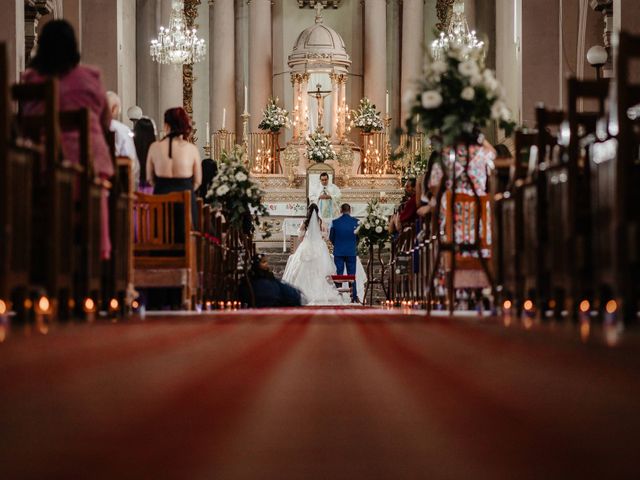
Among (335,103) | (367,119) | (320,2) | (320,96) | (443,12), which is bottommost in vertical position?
(367,119)

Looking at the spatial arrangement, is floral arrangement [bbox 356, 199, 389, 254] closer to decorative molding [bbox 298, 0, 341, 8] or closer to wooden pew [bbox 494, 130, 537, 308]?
wooden pew [bbox 494, 130, 537, 308]

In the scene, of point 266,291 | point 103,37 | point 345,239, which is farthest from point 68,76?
point 103,37

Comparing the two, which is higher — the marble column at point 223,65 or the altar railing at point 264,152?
the marble column at point 223,65

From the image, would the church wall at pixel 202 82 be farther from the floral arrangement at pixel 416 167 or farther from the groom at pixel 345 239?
the groom at pixel 345 239

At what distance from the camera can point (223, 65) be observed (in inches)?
1217

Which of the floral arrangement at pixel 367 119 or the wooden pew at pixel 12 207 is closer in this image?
the wooden pew at pixel 12 207

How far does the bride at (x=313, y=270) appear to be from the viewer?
2231 centimetres

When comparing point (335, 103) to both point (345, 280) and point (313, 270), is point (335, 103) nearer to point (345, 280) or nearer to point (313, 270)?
point (313, 270)

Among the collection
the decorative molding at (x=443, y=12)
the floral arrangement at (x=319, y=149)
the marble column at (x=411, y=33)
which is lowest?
the floral arrangement at (x=319, y=149)

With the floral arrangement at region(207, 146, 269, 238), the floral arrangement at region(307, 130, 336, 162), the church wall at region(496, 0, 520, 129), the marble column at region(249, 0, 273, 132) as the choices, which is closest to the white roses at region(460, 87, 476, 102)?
the floral arrangement at region(207, 146, 269, 238)

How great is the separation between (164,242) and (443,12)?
824 inches

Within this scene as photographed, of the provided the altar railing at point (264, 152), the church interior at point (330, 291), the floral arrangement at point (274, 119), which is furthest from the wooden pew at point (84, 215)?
the altar railing at point (264, 152)

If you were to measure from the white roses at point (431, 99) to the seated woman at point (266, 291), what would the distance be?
6.76 meters

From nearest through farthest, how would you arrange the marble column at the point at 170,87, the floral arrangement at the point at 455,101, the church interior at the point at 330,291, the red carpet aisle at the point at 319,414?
the red carpet aisle at the point at 319,414 → the church interior at the point at 330,291 → the floral arrangement at the point at 455,101 → the marble column at the point at 170,87
